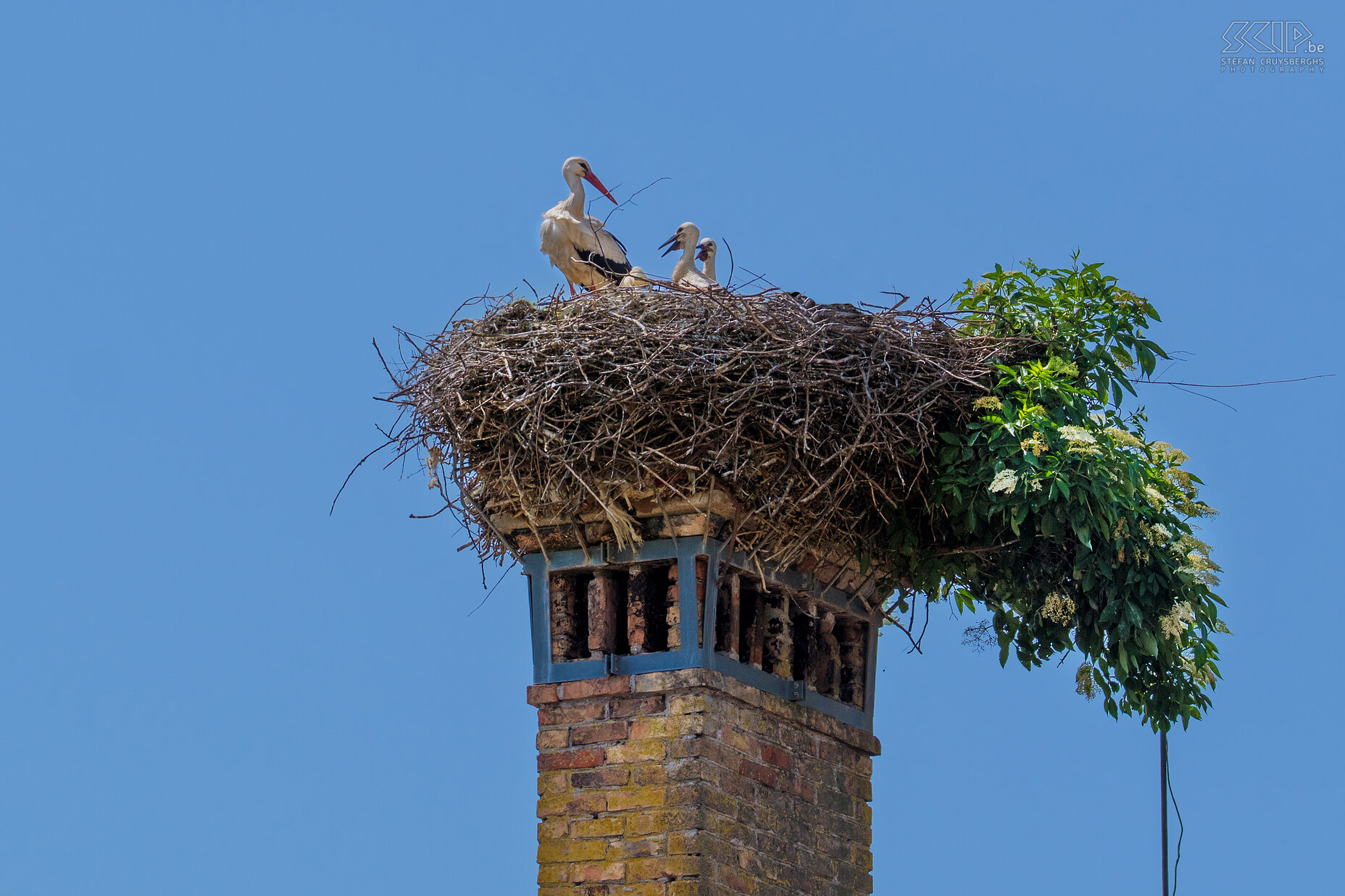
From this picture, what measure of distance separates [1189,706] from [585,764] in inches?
104

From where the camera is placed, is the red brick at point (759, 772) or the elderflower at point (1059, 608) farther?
the elderflower at point (1059, 608)

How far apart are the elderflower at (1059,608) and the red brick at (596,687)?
185cm

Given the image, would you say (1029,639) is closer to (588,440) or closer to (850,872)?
(850,872)

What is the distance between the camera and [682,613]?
8445 millimetres

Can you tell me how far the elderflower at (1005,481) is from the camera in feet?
27.5

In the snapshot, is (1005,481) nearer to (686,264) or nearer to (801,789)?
(801,789)

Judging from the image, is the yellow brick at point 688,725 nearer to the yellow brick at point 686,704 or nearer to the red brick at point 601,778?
the yellow brick at point 686,704

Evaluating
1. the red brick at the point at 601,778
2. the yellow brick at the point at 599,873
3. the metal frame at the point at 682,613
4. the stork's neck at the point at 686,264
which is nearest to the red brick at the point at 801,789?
the metal frame at the point at 682,613

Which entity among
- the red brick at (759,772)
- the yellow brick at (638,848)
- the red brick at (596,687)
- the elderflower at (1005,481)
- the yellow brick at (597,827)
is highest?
the elderflower at (1005,481)

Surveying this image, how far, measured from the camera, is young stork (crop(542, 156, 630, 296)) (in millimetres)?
11375

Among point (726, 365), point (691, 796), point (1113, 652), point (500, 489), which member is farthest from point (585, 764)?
point (1113, 652)

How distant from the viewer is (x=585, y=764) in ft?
27.8

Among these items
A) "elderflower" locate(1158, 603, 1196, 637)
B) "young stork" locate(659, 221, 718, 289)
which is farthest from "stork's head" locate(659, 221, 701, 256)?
"elderflower" locate(1158, 603, 1196, 637)

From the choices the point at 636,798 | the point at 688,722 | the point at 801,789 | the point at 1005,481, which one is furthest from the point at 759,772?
the point at 1005,481
